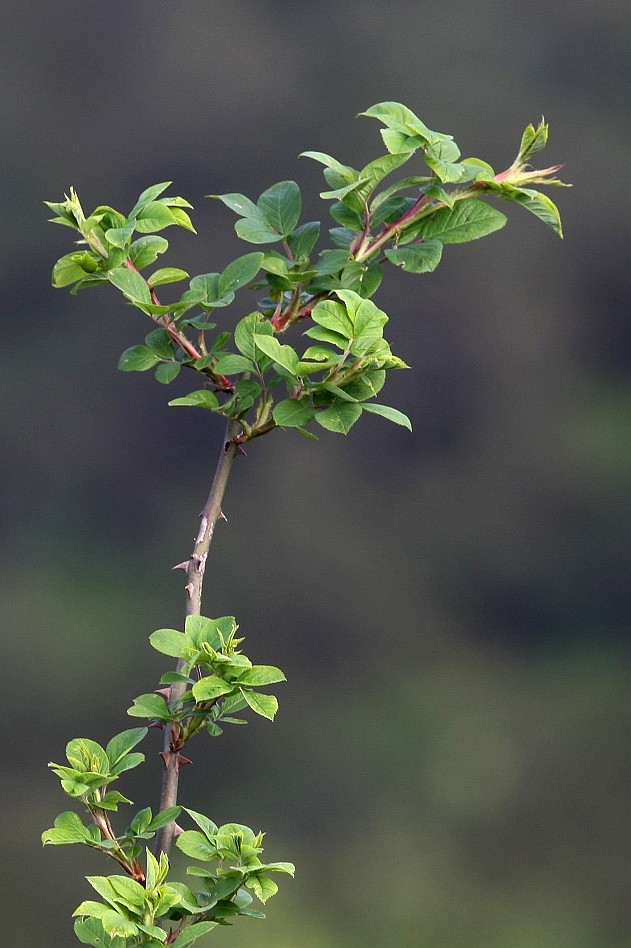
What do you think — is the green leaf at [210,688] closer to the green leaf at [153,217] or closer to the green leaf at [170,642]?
the green leaf at [170,642]

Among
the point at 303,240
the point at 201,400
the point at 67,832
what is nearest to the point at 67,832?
the point at 67,832

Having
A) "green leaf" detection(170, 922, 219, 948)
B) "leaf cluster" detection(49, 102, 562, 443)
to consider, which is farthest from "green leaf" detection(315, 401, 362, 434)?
"green leaf" detection(170, 922, 219, 948)

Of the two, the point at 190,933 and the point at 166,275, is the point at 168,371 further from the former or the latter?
the point at 190,933

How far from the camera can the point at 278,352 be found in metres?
0.52

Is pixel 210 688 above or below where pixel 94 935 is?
above

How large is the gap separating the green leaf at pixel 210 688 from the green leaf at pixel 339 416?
0.42 feet

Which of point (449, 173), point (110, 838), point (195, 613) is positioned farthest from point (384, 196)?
point (110, 838)

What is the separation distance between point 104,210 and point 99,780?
27cm

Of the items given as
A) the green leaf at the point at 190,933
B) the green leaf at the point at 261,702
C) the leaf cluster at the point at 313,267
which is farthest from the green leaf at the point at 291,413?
the green leaf at the point at 190,933

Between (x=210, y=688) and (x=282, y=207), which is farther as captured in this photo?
(x=282, y=207)

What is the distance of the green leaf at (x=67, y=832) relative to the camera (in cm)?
50

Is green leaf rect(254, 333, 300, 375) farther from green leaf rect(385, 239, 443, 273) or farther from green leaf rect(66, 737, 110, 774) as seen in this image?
green leaf rect(66, 737, 110, 774)

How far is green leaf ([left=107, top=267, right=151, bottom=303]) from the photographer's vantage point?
544mm

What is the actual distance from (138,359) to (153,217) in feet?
0.25
